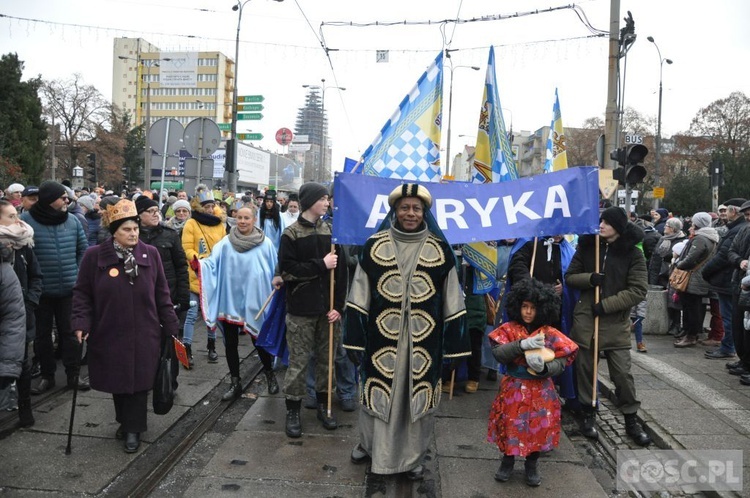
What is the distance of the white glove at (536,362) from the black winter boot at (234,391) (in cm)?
305

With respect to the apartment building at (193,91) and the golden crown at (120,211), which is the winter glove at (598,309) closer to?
the golden crown at (120,211)

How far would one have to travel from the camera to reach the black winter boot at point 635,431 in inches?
198

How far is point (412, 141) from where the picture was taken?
18.9ft

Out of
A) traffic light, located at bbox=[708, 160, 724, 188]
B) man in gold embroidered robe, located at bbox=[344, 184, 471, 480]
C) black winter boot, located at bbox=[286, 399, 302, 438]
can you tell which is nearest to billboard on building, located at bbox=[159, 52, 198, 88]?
traffic light, located at bbox=[708, 160, 724, 188]

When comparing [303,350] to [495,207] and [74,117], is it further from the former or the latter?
[74,117]

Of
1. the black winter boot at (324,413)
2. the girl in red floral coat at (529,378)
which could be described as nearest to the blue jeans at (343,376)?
the black winter boot at (324,413)

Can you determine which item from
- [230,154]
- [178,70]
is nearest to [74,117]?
[178,70]

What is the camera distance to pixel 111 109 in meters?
50.0

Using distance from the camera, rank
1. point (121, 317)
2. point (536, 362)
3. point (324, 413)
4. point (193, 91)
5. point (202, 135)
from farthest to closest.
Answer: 1. point (193, 91)
2. point (202, 135)
3. point (324, 413)
4. point (121, 317)
5. point (536, 362)

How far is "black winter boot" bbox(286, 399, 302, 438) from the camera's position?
5008 millimetres

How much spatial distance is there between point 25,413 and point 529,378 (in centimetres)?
387

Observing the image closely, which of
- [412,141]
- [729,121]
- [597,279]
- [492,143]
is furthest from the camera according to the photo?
[729,121]

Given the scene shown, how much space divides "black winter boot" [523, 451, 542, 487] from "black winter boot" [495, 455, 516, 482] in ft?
0.34

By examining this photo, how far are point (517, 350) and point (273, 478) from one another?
1837 mm
